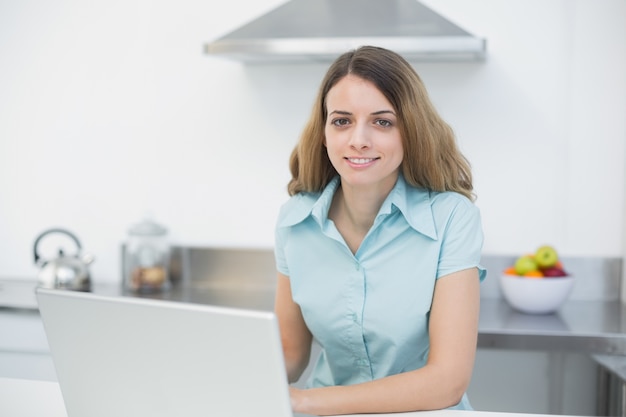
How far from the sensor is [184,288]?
2.76m

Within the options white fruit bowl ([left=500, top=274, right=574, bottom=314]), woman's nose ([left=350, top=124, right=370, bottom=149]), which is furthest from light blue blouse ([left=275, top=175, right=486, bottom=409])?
white fruit bowl ([left=500, top=274, right=574, bottom=314])

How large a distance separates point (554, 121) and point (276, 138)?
3.00ft

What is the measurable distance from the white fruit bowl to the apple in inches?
0.7

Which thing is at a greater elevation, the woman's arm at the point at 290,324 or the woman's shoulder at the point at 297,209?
the woman's shoulder at the point at 297,209

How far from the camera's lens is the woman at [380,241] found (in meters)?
1.42

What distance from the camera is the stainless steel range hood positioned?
218cm

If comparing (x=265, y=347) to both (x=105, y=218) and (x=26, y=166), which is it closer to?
(x=105, y=218)

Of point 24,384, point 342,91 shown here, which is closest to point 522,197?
point 342,91

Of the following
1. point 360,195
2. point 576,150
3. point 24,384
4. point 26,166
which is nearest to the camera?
point 24,384

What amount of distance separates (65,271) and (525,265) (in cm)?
147

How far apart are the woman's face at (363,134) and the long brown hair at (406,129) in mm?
16

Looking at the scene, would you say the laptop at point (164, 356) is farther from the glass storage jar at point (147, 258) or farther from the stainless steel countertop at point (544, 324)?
the glass storage jar at point (147, 258)

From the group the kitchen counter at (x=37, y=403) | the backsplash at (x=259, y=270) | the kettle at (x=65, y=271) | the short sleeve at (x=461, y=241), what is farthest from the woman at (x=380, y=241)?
the kettle at (x=65, y=271)

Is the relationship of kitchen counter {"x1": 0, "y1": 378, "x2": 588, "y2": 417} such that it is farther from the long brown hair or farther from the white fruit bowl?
the white fruit bowl
